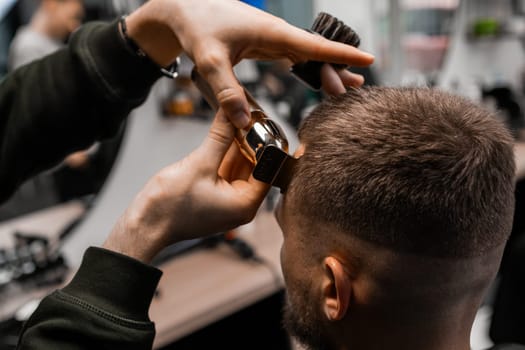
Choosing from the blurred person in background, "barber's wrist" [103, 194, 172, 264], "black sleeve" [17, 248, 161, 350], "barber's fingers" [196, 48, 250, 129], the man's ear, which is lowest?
the man's ear

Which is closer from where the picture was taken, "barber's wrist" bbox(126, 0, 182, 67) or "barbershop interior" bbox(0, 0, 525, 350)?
"barber's wrist" bbox(126, 0, 182, 67)

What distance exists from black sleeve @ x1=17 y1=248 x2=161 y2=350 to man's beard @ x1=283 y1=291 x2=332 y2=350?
0.93ft

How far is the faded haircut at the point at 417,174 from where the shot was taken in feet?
2.35

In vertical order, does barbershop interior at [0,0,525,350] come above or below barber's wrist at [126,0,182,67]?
below

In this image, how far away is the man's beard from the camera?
0.89m

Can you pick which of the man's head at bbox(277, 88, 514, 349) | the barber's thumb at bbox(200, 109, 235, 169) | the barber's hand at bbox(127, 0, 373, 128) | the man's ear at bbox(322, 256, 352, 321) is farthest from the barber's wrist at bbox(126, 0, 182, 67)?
the man's ear at bbox(322, 256, 352, 321)

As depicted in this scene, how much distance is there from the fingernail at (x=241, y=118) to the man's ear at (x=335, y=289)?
27 centimetres

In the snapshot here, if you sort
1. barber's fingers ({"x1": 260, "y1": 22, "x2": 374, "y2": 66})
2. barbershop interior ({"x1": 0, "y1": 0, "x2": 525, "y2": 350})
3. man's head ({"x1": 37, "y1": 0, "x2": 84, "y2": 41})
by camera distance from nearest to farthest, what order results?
barber's fingers ({"x1": 260, "y1": 22, "x2": 374, "y2": 66}) < barbershop interior ({"x1": 0, "y1": 0, "x2": 525, "y2": 350}) < man's head ({"x1": 37, "y1": 0, "x2": 84, "y2": 41})

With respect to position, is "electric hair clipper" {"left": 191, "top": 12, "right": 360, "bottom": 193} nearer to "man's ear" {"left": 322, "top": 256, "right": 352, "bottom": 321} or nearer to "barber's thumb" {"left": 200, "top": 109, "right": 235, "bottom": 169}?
"barber's thumb" {"left": 200, "top": 109, "right": 235, "bottom": 169}

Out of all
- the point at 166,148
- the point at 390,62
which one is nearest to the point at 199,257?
the point at 166,148

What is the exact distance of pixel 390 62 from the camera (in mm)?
3262

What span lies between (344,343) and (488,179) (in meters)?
0.38

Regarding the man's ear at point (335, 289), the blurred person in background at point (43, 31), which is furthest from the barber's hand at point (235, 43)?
the blurred person in background at point (43, 31)

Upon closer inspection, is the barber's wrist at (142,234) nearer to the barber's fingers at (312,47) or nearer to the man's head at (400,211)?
the man's head at (400,211)
